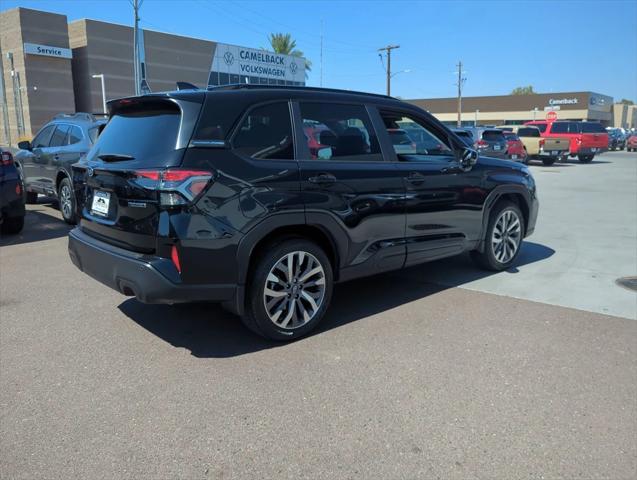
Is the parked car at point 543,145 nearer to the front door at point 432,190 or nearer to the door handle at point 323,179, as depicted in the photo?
the front door at point 432,190

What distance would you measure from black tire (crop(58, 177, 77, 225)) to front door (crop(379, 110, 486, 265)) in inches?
234

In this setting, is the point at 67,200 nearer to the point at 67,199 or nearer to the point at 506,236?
the point at 67,199

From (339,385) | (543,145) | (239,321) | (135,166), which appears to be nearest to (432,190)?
(239,321)

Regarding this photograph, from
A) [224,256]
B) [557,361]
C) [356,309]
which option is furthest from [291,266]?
[557,361]

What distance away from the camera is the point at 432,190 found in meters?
5.02

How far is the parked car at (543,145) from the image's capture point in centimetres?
2427

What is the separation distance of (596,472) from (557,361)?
128cm

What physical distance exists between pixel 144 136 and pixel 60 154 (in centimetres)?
595

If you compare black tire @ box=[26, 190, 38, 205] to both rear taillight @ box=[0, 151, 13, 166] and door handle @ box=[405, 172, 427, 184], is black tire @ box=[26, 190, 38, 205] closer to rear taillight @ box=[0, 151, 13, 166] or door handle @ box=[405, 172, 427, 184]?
rear taillight @ box=[0, 151, 13, 166]

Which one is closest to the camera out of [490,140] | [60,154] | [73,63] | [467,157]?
[467,157]

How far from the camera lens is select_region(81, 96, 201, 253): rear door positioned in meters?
3.52

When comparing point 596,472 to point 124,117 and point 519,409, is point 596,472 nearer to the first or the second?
point 519,409

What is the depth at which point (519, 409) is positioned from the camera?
10.3 feet

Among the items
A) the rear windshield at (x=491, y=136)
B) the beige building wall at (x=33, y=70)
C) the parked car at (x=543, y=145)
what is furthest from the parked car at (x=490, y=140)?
the beige building wall at (x=33, y=70)
